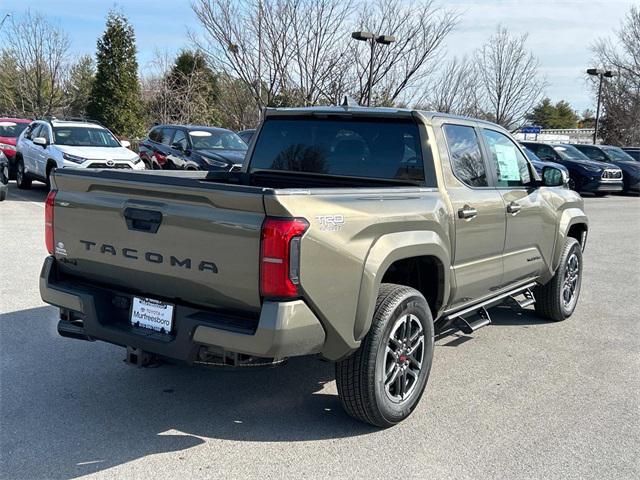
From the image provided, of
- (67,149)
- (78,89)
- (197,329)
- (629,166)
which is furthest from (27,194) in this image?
(78,89)

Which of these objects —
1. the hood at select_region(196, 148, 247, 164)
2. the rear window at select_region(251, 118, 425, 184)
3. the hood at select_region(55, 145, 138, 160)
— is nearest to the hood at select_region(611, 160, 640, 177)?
the hood at select_region(196, 148, 247, 164)

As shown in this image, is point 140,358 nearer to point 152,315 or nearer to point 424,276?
point 152,315

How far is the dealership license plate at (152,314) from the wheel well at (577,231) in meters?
4.76

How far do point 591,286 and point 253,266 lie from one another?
20.9 feet

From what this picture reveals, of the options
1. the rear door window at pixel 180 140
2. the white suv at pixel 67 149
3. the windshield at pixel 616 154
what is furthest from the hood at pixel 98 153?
the windshield at pixel 616 154

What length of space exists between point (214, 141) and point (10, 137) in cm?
790

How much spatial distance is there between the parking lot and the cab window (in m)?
1.45

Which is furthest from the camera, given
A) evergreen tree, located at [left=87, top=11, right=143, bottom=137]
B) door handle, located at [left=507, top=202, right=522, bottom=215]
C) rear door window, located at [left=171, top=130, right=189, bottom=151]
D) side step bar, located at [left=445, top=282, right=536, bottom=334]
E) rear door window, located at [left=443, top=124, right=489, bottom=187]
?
evergreen tree, located at [left=87, top=11, right=143, bottom=137]

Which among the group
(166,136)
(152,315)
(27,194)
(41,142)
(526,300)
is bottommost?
(526,300)

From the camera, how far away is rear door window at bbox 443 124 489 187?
464cm

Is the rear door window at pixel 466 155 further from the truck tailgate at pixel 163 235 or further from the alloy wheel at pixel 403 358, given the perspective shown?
the truck tailgate at pixel 163 235

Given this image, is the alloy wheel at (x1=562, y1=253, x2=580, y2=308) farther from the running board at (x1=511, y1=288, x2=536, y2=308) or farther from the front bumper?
the front bumper

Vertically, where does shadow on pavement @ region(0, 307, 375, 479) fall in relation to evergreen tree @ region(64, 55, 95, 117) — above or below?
below

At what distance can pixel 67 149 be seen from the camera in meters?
13.5
